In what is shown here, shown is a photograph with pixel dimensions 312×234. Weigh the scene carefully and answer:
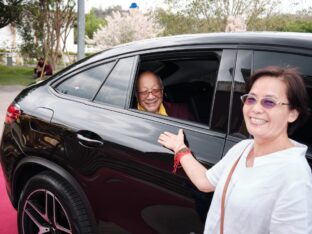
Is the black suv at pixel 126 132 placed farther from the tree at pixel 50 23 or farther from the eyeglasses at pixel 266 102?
the tree at pixel 50 23

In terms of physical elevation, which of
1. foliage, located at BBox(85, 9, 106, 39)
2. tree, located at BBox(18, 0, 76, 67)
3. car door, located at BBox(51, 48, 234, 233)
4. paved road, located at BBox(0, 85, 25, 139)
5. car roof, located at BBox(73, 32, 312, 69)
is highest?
foliage, located at BBox(85, 9, 106, 39)

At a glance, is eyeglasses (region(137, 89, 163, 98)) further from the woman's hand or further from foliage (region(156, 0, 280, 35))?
foliage (region(156, 0, 280, 35))

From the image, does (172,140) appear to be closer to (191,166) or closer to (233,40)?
(191,166)

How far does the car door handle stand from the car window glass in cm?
25

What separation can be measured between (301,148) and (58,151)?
1.63 metres

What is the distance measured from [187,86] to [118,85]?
0.80 m

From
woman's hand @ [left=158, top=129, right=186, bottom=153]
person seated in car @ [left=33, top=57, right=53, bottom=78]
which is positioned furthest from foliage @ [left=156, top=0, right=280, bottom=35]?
woman's hand @ [left=158, top=129, right=186, bottom=153]

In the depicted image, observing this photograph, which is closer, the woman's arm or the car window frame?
the woman's arm

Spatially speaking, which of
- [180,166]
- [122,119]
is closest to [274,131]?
[180,166]

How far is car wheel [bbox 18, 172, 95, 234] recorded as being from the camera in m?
2.59

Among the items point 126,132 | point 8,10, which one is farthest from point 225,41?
point 8,10

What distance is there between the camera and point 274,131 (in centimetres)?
151

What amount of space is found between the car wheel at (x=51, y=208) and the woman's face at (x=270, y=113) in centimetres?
140

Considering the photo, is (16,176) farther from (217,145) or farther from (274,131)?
(274,131)
